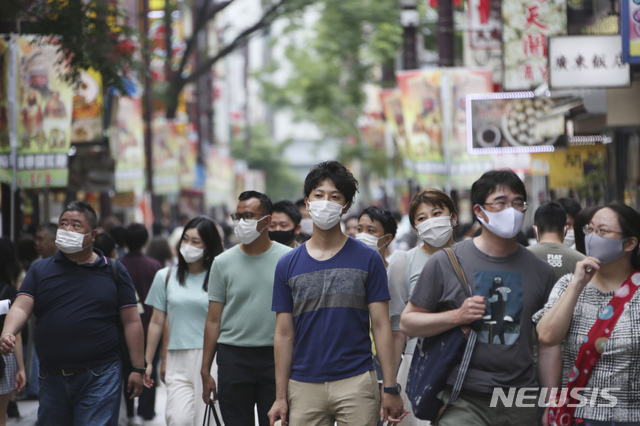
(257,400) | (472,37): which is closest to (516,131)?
(472,37)

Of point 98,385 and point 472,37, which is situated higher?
point 472,37

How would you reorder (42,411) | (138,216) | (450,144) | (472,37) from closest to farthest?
(42,411), (450,144), (472,37), (138,216)

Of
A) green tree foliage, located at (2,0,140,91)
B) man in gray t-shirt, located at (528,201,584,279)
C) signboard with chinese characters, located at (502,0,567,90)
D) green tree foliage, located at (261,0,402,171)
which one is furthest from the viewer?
green tree foliage, located at (261,0,402,171)

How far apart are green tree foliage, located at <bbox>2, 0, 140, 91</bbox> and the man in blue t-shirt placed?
7.13 m

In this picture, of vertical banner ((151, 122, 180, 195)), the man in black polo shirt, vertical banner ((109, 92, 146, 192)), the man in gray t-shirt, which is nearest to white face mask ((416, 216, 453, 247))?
the man in gray t-shirt

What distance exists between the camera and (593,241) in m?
4.71

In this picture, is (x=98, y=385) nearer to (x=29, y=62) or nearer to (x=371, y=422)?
(x=371, y=422)

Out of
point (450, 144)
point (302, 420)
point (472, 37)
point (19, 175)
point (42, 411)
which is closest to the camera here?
point (302, 420)

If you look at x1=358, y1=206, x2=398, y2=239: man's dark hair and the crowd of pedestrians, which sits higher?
x1=358, y1=206, x2=398, y2=239: man's dark hair

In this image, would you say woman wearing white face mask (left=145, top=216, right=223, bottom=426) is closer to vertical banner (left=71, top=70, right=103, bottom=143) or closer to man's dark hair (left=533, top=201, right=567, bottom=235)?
man's dark hair (left=533, top=201, right=567, bottom=235)

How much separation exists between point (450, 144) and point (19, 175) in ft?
24.7

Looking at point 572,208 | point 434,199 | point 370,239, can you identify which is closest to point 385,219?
point 370,239

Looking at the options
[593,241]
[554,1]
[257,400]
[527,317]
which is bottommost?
[257,400]

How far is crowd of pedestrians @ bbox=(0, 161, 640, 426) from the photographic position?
4.59 m
